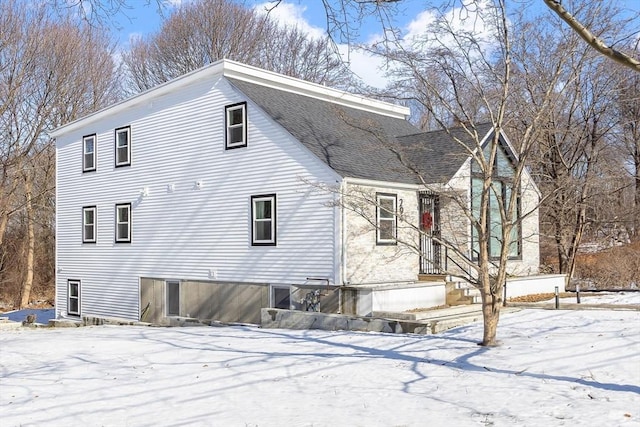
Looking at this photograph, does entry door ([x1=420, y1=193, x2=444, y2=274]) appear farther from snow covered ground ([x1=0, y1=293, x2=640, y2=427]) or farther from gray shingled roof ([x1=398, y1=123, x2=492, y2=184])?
snow covered ground ([x1=0, y1=293, x2=640, y2=427])

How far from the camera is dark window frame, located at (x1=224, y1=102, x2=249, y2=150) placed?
58.2 feet

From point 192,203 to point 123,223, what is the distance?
3837 mm

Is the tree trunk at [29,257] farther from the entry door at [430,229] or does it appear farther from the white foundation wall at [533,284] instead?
the white foundation wall at [533,284]

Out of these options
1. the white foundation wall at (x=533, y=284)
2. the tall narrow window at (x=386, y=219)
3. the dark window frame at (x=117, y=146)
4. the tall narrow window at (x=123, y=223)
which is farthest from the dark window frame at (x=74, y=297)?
the white foundation wall at (x=533, y=284)

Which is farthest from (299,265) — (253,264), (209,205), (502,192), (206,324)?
(502,192)

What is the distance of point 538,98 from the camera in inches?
464

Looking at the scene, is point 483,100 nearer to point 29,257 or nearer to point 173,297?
point 173,297

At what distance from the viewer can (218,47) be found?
36906mm

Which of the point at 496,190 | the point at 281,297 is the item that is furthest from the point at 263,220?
the point at 496,190

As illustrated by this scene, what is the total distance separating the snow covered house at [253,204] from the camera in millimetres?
15812

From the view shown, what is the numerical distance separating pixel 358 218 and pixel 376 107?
8.34m

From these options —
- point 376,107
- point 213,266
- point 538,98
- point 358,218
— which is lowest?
point 213,266

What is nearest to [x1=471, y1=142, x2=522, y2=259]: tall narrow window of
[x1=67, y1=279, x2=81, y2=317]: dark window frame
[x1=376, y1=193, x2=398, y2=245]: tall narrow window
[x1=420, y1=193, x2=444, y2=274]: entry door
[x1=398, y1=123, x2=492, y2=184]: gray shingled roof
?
[x1=398, y1=123, x2=492, y2=184]: gray shingled roof

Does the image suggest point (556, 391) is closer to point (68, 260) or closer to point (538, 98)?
point (538, 98)
